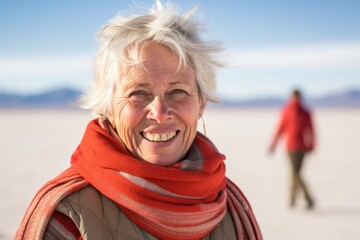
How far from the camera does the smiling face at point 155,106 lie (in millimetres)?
1931

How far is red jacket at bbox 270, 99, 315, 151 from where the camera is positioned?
809cm

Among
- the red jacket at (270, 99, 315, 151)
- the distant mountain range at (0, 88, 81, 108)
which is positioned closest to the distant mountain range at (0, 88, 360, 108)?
the distant mountain range at (0, 88, 81, 108)

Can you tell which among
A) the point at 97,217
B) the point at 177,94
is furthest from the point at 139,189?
the point at 177,94

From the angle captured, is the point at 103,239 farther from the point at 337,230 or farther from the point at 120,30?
the point at 337,230

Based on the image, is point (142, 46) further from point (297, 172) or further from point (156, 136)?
point (297, 172)

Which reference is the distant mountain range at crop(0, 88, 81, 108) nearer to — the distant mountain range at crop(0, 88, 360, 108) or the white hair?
the distant mountain range at crop(0, 88, 360, 108)

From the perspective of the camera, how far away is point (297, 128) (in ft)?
26.5

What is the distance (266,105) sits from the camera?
189m

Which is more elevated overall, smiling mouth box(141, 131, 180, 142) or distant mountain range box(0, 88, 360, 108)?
distant mountain range box(0, 88, 360, 108)

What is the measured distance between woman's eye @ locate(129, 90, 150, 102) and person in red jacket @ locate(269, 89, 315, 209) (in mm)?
6320

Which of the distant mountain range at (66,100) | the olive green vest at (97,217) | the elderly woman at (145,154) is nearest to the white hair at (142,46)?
the elderly woman at (145,154)

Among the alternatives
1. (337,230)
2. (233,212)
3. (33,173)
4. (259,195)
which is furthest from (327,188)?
(233,212)

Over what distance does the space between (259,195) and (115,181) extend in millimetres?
7824

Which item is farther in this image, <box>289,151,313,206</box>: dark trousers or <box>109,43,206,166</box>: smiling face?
<box>289,151,313,206</box>: dark trousers
